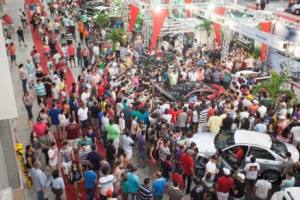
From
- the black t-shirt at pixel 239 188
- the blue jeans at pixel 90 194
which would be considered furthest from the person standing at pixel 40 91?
the black t-shirt at pixel 239 188

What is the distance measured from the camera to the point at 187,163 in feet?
31.9

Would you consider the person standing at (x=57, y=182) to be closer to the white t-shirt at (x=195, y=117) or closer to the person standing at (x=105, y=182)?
the person standing at (x=105, y=182)

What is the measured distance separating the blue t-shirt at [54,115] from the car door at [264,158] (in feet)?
18.6

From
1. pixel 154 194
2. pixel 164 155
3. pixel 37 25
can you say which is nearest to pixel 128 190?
pixel 154 194

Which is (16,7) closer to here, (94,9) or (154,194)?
(94,9)

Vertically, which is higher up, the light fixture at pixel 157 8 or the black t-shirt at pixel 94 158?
the light fixture at pixel 157 8

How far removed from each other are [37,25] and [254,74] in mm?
14132

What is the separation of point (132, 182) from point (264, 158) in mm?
3953

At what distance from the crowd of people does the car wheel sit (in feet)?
2.17

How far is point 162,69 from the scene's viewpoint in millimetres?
17047

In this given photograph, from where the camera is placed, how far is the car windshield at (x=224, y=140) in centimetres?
1079

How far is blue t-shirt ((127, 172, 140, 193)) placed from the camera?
28.7ft

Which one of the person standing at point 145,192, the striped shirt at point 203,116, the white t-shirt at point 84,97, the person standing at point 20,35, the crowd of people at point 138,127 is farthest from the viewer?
the person standing at point 20,35

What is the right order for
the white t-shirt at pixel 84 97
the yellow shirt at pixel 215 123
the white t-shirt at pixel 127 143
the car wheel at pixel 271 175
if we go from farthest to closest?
1. the white t-shirt at pixel 84 97
2. the yellow shirt at pixel 215 123
3. the car wheel at pixel 271 175
4. the white t-shirt at pixel 127 143
